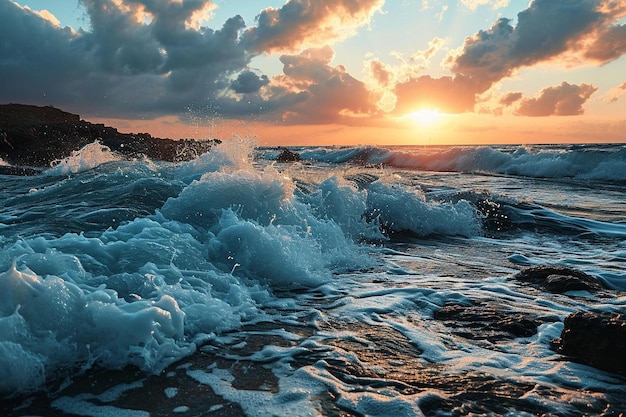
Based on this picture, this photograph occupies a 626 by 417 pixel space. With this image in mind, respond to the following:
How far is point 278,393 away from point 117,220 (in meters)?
4.17

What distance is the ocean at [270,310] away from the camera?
8.42 ft

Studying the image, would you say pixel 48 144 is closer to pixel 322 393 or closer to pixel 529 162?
pixel 529 162

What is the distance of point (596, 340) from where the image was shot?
3090 mm

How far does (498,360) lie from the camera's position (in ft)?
10.2

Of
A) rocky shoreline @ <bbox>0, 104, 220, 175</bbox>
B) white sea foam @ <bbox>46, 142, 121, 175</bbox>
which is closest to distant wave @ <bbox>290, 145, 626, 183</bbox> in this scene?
rocky shoreline @ <bbox>0, 104, 220, 175</bbox>

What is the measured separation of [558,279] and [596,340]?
2.08 m

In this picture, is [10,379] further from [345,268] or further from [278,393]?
[345,268]

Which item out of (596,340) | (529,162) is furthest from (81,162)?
(529,162)

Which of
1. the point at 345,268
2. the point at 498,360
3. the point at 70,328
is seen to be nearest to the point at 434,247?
the point at 345,268

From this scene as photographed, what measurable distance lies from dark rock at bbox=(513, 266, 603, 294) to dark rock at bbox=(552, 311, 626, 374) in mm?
1623

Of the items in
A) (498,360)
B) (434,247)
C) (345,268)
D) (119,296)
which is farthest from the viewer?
(434,247)

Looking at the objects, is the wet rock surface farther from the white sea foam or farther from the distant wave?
the distant wave

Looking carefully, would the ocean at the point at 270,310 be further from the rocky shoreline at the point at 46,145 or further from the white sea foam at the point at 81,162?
the rocky shoreline at the point at 46,145

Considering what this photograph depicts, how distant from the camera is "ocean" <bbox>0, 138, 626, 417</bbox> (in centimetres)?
257
